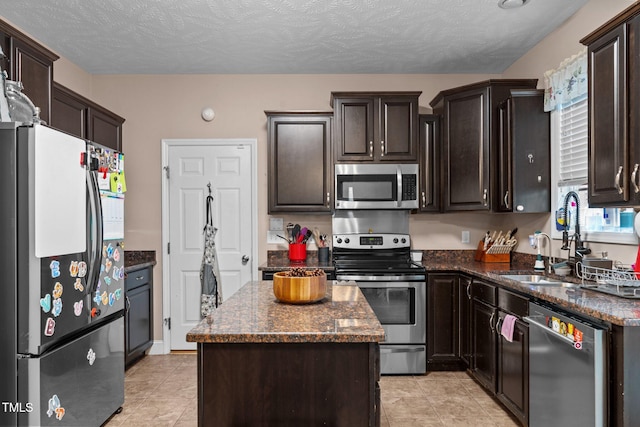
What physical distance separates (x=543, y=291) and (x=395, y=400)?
4.72 ft

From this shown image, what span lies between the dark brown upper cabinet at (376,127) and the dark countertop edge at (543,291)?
41.7 inches

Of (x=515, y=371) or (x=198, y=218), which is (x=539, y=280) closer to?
(x=515, y=371)

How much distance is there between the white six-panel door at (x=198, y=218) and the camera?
177 inches

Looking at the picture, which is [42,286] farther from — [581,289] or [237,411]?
[581,289]

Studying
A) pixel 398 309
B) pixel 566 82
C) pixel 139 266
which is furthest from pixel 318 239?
pixel 566 82

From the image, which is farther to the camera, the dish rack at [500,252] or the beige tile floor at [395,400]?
the dish rack at [500,252]

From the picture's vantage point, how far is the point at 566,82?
326cm

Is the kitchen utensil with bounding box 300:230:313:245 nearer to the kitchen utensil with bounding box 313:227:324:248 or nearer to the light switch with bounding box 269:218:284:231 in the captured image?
the kitchen utensil with bounding box 313:227:324:248

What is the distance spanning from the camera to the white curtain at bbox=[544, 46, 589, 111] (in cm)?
307

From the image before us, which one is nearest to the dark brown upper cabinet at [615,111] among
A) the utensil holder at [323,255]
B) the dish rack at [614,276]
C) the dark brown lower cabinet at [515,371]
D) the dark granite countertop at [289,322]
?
the dish rack at [614,276]

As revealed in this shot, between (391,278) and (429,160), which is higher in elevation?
(429,160)

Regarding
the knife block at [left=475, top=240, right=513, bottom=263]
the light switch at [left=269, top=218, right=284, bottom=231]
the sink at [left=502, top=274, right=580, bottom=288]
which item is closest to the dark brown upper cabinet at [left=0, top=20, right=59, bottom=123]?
the light switch at [left=269, top=218, right=284, bottom=231]

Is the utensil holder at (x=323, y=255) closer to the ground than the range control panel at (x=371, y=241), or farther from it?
closer to the ground

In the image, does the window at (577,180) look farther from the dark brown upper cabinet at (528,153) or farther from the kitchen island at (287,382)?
the kitchen island at (287,382)
